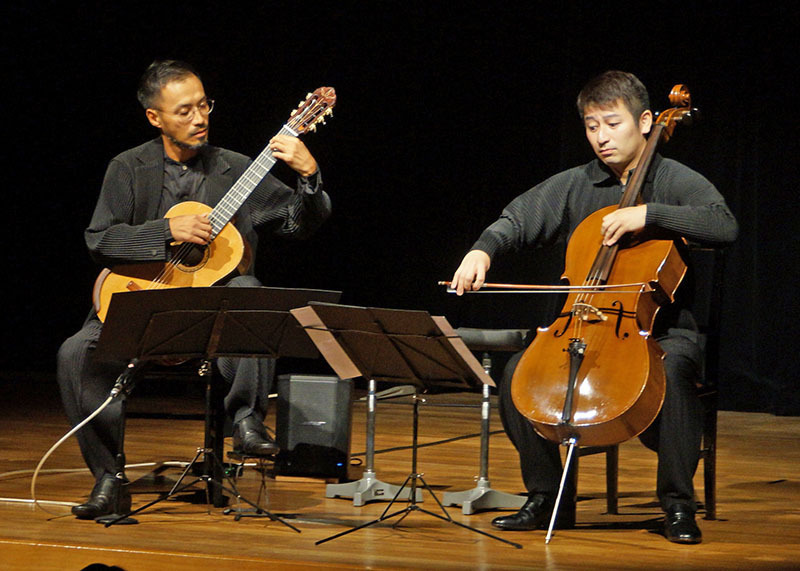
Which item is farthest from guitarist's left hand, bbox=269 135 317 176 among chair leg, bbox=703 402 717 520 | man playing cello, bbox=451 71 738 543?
chair leg, bbox=703 402 717 520

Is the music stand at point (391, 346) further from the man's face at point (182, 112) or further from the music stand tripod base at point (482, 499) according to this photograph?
the man's face at point (182, 112)

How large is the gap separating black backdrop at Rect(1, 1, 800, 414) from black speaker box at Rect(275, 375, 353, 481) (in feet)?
8.98

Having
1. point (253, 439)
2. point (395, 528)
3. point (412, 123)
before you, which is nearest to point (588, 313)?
point (395, 528)

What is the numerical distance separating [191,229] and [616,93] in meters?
1.21

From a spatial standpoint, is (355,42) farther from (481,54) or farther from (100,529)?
(100,529)

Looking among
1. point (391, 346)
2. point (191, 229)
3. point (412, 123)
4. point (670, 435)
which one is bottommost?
point (670, 435)

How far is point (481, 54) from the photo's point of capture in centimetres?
575

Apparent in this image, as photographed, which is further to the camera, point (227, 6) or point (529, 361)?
point (227, 6)

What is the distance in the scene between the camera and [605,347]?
2373mm

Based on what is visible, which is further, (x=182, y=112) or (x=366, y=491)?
(x=182, y=112)

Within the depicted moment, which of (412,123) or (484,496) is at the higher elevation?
(412,123)

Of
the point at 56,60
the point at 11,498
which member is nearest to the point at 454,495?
the point at 11,498

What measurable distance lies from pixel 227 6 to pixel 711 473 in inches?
170

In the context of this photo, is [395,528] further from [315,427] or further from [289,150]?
[289,150]
